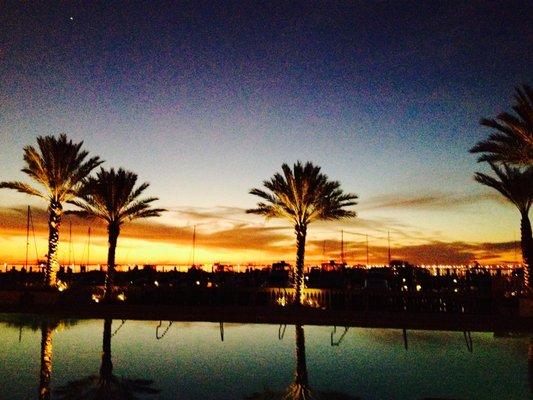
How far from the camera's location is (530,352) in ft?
50.3

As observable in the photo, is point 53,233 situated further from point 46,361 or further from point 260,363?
point 260,363

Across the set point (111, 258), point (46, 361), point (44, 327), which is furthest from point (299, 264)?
point (46, 361)

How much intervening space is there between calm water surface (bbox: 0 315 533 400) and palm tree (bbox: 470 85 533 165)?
28.3ft

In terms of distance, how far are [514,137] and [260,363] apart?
15.6 metres

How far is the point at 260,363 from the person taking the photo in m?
14.4

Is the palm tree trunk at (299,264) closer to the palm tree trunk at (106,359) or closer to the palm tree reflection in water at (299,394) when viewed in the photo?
the palm tree trunk at (106,359)

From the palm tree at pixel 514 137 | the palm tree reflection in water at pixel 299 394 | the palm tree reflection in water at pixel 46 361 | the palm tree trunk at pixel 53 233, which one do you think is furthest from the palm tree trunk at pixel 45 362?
the palm tree at pixel 514 137

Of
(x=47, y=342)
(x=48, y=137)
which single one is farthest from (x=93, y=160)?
(x=47, y=342)

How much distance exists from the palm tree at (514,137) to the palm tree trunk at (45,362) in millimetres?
19193

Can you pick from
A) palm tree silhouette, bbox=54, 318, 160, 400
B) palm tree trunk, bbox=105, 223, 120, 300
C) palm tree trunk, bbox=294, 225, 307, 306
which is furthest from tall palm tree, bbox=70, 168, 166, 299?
palm tree silhouette, bbox=54, 318, 160, 400

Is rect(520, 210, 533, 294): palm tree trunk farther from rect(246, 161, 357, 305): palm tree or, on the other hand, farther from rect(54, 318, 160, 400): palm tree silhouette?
rect(54, 318, 160, 400): palm tree silhouette

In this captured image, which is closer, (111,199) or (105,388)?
(105,388)

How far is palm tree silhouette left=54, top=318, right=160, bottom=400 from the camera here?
35.4 ft

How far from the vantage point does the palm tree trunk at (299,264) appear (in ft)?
91.2
